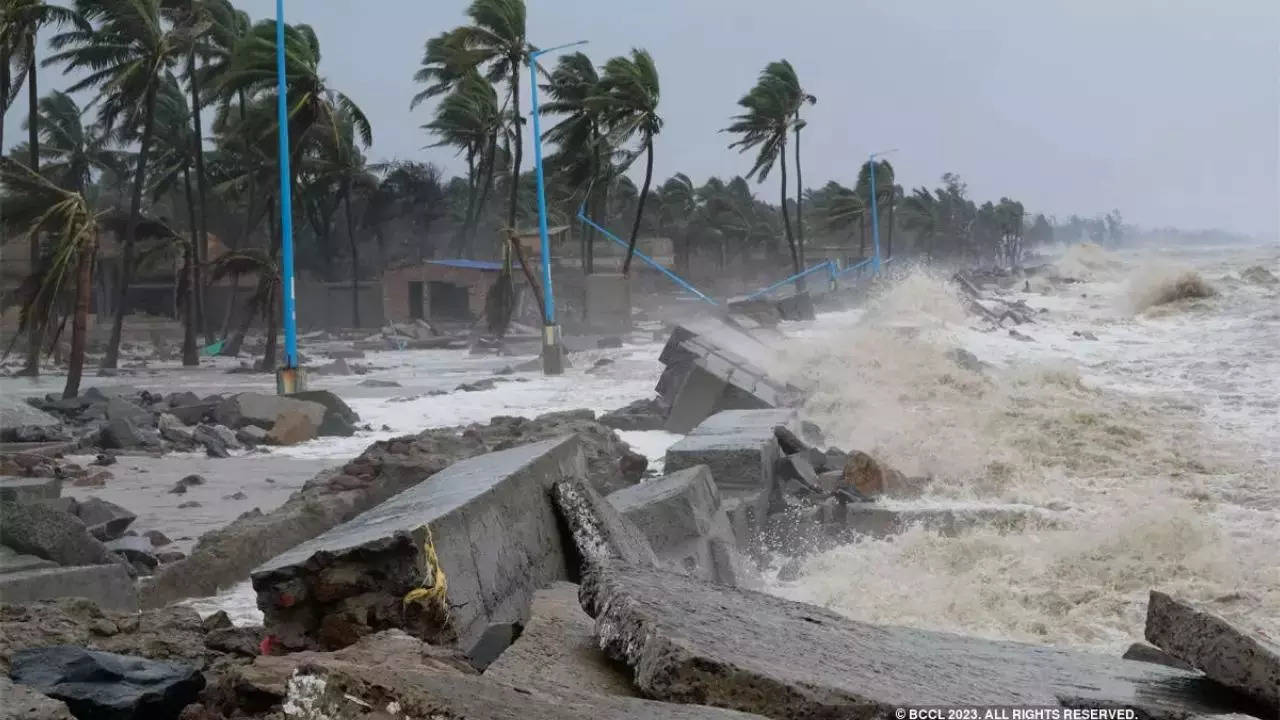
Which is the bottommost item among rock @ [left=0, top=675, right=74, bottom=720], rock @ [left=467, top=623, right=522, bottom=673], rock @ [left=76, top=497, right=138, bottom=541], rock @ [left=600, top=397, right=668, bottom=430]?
rock @ [left=600, top=397, right=668, bottom=430]

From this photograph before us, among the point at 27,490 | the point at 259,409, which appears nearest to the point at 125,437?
the point at 259,409

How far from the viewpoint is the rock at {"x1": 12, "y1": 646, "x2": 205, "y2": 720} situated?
2.77 metres

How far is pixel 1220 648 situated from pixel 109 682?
2877mm

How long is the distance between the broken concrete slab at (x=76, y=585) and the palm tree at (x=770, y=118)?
51489 mm

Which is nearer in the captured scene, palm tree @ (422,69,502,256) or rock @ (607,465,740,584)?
rock @ (607,465,740,584)

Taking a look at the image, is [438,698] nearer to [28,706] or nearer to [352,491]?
[28,706]

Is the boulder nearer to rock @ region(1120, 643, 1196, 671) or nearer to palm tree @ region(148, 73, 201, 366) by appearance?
rock @ region(1120, 643, 1196, 671)

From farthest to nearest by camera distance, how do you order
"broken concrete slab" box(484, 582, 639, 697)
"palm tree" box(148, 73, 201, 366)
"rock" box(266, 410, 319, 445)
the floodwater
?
"palm tree" box(148, 73, 201, 366) → "rock" box(266, 410, 319, 445) → the floodwater → "broken concrete slab" box(484, 582, 639, 697)

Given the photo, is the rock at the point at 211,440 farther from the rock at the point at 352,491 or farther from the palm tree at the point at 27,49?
the palm tree at the point at 27,49

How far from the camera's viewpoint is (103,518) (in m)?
7.11

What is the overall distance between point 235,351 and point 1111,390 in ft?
77.5

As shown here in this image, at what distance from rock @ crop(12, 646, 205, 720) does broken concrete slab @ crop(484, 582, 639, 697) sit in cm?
74

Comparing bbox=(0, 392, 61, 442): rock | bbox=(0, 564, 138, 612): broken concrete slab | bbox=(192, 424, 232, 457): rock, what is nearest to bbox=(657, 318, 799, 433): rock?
bbox=(192, 424, 232, 457): rock

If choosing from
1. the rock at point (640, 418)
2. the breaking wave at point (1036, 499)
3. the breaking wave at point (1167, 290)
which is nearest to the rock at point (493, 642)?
the breaking wave at point (1036, 499)
